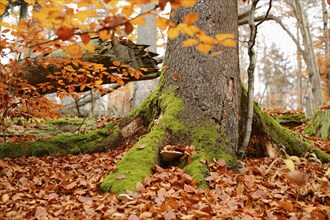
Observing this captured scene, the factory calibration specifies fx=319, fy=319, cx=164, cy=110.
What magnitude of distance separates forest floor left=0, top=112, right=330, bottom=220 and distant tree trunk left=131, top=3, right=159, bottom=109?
6.07 meters

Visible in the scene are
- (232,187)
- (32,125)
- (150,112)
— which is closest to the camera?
(232,187)

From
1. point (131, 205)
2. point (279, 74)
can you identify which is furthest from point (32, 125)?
point (279, 74)

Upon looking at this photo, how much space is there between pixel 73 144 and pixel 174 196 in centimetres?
295

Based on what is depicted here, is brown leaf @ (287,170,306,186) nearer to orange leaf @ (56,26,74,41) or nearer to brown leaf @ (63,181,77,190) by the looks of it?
orange leaf @ (56,26,74,41)

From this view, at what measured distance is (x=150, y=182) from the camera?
10.2 ft

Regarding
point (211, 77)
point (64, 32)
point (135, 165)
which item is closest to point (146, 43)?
point (211, 77)

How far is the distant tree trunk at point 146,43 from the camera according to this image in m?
9.96

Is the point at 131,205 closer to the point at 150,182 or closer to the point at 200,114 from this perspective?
the point at 150,182

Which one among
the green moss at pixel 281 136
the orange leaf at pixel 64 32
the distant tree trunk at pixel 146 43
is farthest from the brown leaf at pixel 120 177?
the distant tree trunk at pixel 146 43

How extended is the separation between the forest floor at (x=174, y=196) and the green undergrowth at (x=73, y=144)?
2.95 feet

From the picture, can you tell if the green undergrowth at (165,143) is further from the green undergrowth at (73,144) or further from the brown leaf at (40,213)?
the green undergrowth at (73,144)

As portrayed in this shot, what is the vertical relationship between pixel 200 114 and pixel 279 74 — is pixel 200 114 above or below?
below

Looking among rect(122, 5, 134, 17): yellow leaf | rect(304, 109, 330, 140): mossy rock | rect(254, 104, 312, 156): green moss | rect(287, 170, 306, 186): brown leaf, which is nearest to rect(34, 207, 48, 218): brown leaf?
rect(122, 5, 134, 17): yellow leaf

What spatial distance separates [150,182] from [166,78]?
5.56 ft
